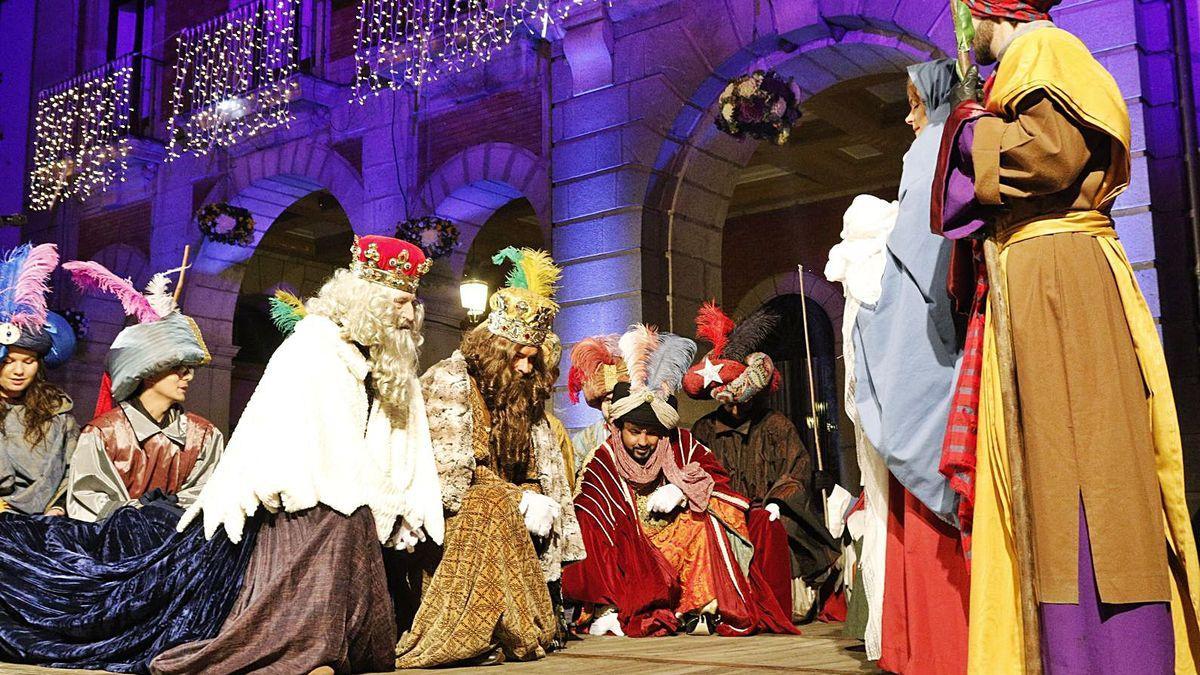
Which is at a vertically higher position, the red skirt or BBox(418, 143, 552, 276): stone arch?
BBox(418, 143, 552, 276): stone arch

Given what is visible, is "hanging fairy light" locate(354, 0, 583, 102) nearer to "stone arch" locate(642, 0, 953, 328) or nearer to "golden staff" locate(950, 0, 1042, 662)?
"stone arch" locate(642, 0, 953, 328)

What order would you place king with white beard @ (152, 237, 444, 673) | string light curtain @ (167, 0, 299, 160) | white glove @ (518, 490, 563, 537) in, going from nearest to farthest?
king with white beard @ (152, 237, 444, 673) → white glove @ (518, 490, 563, 537) → string light curtain @ (167, 0, 299, 160)

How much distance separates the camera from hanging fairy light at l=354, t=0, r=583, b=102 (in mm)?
10203

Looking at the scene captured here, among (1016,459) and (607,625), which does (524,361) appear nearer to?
(607,625)

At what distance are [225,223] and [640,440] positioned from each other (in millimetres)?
7174

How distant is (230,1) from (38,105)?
10.9 feet

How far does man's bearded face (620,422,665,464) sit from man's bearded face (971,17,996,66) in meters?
3.84

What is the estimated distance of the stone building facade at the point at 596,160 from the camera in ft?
22.8

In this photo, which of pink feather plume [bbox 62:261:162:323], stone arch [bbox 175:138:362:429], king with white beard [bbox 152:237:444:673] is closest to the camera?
king with white beard [bbox 152:237:444:673]

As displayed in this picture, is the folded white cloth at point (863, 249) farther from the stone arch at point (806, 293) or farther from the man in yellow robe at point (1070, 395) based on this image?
the stone arch at point (806, 293)

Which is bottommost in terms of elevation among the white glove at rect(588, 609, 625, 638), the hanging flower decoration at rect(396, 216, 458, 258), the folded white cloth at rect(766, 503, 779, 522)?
the white glove at rect(588, 609, 625, 638)

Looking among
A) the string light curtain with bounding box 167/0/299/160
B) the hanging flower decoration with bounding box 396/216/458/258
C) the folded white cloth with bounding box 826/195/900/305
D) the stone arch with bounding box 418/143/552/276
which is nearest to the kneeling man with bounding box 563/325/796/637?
the folded white cloth with bounding box 826/195/900/305

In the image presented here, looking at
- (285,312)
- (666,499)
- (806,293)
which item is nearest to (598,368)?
(666,499)

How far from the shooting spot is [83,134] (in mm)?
14062
